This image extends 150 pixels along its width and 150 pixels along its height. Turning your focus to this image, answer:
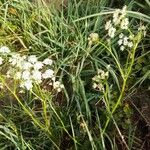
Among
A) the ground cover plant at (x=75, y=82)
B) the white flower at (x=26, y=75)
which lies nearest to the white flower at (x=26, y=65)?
the white flower at (x=26, y=75)

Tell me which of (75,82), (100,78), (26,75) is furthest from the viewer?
(75,82)

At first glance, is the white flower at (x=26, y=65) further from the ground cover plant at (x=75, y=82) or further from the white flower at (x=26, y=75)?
the ground cover plant at (x=75, y=82)

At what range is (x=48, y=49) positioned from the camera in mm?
2428

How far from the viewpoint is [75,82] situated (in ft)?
7.28

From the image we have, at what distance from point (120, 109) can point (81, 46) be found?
1.45 feet

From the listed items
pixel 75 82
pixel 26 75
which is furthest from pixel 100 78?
pixel 75 82

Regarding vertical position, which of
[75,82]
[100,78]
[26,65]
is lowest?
[75,82]

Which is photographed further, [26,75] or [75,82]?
[75,82]

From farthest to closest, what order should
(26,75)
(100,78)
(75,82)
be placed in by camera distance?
(75,82), (100,78), (26,75)

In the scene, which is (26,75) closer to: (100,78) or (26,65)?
(26,65)

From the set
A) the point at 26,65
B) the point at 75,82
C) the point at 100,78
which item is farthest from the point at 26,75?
the point at 75,82

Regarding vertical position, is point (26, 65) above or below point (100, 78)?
above

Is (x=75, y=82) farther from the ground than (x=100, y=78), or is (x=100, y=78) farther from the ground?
(x=100, y=78)

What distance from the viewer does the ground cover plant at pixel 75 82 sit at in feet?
6.82
